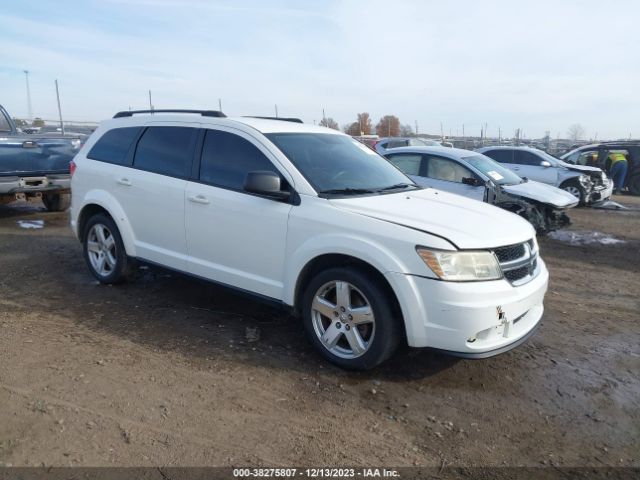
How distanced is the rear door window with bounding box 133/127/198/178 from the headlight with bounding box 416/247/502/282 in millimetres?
2424

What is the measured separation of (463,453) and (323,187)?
211cm

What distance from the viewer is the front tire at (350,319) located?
3539 millimetres

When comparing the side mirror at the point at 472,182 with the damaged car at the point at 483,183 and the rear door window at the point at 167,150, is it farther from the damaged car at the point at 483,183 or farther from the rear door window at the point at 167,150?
the rear door window at the point at 167,150

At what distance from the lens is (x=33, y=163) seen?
29.5ft

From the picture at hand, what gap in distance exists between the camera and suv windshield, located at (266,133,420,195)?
4.16 metres

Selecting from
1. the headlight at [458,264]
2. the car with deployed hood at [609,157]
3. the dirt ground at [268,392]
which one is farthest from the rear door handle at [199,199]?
the car with deployed hood at [609,157]

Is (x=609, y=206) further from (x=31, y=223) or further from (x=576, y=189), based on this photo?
(x=31, y=223)

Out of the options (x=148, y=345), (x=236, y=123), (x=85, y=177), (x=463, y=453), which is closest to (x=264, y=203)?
(x=236, y=123)

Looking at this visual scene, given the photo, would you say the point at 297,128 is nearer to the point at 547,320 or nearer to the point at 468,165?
the point at 547,320

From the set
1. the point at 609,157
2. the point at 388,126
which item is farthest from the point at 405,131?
the point at 609,157

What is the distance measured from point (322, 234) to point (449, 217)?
3.09ft

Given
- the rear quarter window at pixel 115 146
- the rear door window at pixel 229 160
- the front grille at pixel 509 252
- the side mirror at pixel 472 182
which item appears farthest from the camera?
the side mirror at pixel 472 182

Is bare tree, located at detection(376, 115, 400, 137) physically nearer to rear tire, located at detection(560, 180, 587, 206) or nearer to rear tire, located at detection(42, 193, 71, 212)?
rear tire, located at detection(560, 180, 587, 206)

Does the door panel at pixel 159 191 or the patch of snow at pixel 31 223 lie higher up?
the door panel at pixel 159 191
